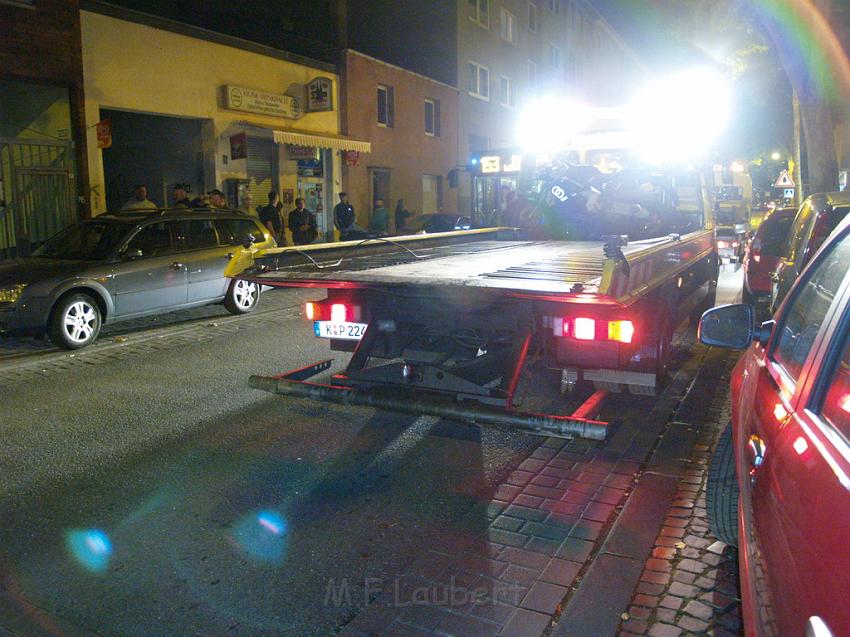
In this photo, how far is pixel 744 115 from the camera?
27.5 meters

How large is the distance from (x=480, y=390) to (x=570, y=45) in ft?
142

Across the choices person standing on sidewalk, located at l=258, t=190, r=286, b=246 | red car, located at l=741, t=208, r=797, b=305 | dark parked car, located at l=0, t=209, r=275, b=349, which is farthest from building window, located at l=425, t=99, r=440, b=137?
red car, located at l=741, t=208, r=797, b=305

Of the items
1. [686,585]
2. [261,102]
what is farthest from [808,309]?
[261,102]

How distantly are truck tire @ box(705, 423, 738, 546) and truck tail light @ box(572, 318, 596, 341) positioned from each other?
5.05ft

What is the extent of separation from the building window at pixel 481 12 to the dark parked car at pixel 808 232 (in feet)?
83.0

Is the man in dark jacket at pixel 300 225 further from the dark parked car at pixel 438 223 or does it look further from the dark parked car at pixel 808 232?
the dark parked car at pixel 808 232

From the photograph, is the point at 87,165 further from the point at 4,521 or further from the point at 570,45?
the point at 570,45

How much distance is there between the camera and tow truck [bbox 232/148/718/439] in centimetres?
468

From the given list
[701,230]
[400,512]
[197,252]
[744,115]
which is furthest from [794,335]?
[744,115]

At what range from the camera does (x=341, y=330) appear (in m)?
5.82

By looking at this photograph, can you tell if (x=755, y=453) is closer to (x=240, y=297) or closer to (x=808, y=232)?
(x=808, y=232)

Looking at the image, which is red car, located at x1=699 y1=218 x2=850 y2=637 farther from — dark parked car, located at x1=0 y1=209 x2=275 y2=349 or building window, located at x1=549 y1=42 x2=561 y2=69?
building window, located at x1=549 y1=42 x2=561 y2=69

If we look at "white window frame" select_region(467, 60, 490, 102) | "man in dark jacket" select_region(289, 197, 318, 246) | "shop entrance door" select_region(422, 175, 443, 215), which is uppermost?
"white window frame" select_region(467, 60, 490, 102)

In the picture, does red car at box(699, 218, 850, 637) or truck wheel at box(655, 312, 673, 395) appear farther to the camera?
truck wheel at box(655, 312, 673, 395)
